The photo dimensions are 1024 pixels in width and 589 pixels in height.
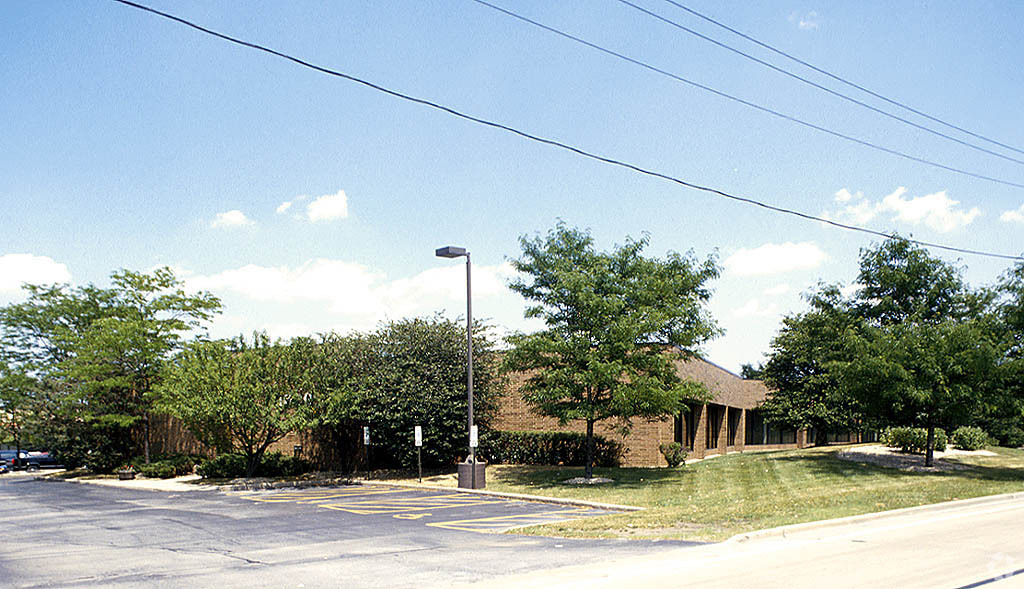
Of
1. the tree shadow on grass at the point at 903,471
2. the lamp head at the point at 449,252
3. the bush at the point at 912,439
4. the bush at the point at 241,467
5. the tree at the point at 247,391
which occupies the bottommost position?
the bush at the point at 241,467

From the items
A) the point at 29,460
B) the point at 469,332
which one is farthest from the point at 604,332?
the point at 29,460

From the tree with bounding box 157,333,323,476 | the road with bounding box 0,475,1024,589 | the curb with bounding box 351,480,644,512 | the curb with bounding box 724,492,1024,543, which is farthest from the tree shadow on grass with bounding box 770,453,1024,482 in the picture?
the tree with bounding box 157,333,323,476

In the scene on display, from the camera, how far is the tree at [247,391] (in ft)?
88.2

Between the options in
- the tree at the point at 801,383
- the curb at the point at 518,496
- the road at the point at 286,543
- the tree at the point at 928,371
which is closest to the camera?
the road at the point at 286,543

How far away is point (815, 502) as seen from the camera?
58.0ft

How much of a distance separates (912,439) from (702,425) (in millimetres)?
8874

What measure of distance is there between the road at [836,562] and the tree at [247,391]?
1854 cm

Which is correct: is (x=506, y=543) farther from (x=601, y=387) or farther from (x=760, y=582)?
(x=601, y=387)

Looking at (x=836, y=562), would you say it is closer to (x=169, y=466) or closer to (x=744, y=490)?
(x=744, y=490)

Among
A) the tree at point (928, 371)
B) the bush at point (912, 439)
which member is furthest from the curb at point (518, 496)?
the bush at point (912, 439)

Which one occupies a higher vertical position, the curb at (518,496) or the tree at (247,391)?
the tree at (247,391)

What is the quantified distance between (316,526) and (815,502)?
11.0 metres

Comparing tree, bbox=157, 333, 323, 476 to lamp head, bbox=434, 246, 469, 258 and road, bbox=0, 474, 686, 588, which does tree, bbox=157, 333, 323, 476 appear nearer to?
road, bbox=0, 474, 686, 588

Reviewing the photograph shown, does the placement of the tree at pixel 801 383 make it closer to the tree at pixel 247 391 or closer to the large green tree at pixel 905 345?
the large green tree at pixel 905 345
